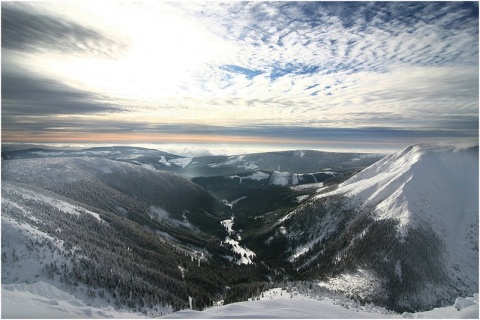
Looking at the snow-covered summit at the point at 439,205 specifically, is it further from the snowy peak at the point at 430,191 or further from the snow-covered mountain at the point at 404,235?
the snow-covered mountain at the point at 404,235

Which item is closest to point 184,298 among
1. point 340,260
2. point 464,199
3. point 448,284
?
point 340,260

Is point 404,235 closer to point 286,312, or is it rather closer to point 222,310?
point 286,312

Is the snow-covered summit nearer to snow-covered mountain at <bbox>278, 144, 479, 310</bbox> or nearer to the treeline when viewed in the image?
snow-covered mountain at <bbox>278, 144, 479, 310</bbox>

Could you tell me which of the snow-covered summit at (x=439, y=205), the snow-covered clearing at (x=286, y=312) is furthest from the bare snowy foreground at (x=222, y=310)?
the snow-covered summit at (x=439, y=205)

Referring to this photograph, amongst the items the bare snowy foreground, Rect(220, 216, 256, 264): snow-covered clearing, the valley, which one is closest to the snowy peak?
the valley

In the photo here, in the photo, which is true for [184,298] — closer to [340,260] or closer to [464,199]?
[340,260]
